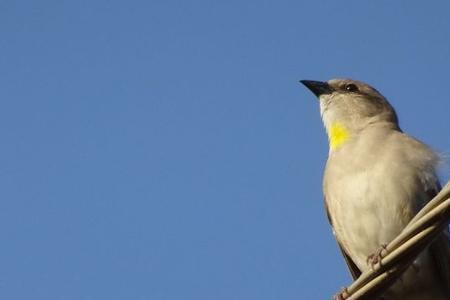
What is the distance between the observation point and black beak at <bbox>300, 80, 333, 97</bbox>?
1001 cm

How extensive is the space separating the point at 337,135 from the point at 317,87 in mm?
1099

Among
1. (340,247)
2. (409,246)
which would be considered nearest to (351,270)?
(340,247)

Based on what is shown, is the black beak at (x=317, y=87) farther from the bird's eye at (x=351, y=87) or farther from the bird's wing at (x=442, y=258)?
the bird's wing at (x=442, y=258)

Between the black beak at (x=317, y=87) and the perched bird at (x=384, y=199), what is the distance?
147cm

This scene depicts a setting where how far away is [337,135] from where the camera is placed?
29.9 feet

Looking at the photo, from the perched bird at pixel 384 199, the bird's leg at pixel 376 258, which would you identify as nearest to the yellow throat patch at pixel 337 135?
the perched bird at pixel 384 199

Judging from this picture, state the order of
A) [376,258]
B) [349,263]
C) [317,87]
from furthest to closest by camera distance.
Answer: [317,87] < [349,263] < [376,258]

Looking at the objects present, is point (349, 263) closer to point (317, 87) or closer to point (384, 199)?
point (384, 199)

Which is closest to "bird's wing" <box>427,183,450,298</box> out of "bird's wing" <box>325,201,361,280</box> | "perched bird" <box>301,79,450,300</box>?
"perched bird" <box>301,79,450,300</box>

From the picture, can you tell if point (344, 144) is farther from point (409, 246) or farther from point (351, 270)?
point (409, 246)

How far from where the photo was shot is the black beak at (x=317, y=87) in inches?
394

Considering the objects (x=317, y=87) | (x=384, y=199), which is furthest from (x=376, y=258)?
(x=317, y=87)

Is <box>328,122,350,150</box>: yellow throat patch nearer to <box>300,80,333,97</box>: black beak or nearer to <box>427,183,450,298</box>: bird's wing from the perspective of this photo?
<box>300,80,333,97</box>: black beak

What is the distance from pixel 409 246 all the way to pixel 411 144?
432cm
